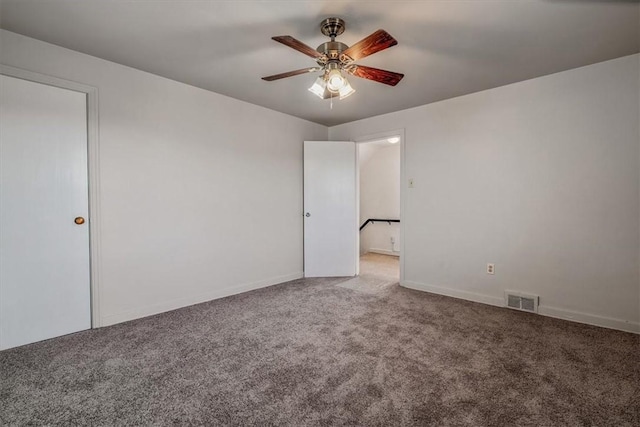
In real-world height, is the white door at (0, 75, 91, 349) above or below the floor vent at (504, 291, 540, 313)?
above

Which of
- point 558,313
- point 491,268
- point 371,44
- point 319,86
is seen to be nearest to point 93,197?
point 319,86

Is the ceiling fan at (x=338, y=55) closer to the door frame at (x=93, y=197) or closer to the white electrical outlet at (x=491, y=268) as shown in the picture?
the door frame at (x=93, y=197)

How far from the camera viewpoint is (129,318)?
2762 millimetres

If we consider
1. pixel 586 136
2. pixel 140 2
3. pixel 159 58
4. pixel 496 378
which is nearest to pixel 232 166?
pixel 159 58

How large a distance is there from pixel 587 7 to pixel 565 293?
7.81ft

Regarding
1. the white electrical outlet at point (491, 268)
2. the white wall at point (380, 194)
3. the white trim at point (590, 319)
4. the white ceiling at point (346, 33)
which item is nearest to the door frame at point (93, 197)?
the white ceiling at point (346, 33)

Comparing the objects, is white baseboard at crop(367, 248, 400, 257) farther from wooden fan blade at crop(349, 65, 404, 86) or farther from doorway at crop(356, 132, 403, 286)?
wooden fan blade at crop(349, 65, 404, 86)

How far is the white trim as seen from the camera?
2.51 m

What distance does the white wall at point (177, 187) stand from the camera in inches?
104

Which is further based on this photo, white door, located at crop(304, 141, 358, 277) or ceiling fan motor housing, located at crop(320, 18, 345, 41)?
white door, located at crop(304, 141, 358, 277)

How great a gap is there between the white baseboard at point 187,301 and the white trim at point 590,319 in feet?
9.84

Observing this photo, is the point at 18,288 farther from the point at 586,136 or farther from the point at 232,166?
the point at 586,136

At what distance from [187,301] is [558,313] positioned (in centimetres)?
376

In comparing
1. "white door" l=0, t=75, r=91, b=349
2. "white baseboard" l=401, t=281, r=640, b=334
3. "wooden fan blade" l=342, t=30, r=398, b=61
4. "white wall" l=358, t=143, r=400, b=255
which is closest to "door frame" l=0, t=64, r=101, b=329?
"white door" l=0, t=75, r=91, b=349
